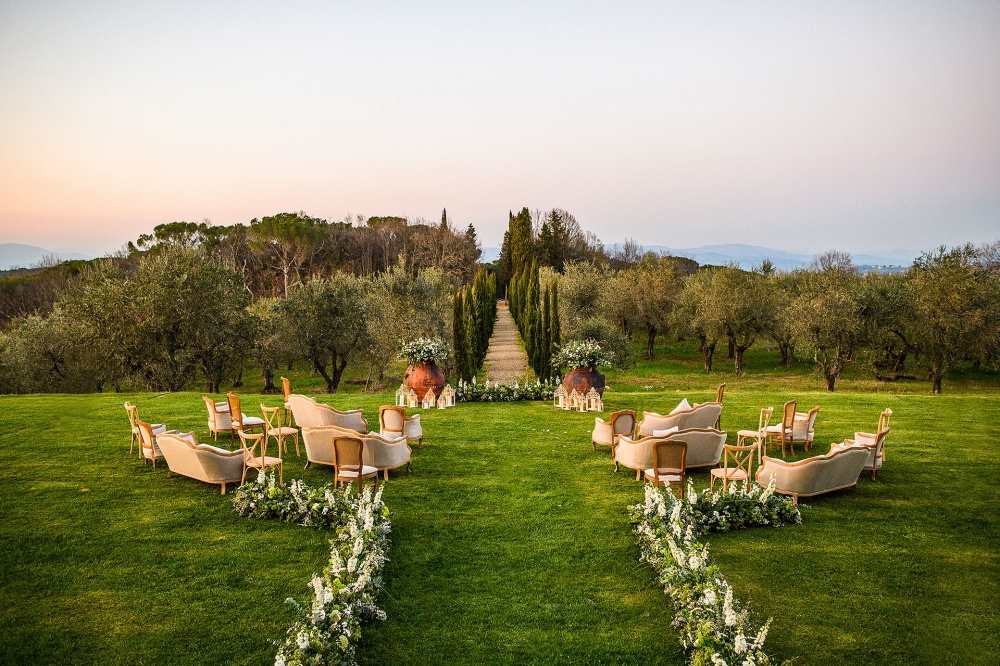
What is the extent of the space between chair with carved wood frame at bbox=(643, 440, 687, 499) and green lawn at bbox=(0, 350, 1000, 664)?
68 centimetres

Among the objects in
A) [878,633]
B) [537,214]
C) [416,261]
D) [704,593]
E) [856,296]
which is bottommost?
[878,633]

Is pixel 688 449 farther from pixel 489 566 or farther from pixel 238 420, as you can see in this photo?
pixel 238 420

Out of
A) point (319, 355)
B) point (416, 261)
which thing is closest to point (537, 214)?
point (416, 261)

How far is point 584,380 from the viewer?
16406 millimetres

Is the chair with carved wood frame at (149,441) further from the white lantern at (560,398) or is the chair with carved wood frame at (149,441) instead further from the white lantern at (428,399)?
the white lantern at (560,398)

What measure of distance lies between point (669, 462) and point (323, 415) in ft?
23.9

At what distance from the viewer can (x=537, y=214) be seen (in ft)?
339

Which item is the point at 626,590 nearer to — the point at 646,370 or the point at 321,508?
the point at 321,508

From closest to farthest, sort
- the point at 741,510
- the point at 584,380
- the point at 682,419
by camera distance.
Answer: the point at 741,510
the point at 682,419
the point at 584,380

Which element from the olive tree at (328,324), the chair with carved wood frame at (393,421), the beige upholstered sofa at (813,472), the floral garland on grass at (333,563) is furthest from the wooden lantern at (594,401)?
the olive tree at (328,324)

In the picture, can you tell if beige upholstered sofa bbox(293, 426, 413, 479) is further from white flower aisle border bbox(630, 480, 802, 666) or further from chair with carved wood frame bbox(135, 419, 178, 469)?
white flower aisle border bbox(630, 480, 802, 666)

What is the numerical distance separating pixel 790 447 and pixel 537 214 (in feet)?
307

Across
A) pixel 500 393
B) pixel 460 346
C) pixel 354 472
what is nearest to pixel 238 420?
pixel 354 472

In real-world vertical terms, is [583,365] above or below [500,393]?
above
